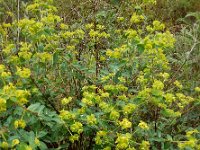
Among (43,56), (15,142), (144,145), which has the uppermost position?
(43,56)

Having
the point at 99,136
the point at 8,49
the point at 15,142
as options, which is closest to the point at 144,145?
the point at 99,136

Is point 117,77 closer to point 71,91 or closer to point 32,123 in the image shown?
point 71,91

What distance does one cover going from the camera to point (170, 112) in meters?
2.04

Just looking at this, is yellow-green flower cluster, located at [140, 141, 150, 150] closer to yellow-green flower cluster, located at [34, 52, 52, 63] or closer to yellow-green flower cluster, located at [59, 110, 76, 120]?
yellow-green flower cluster, located at [59, 110, 76, 120]

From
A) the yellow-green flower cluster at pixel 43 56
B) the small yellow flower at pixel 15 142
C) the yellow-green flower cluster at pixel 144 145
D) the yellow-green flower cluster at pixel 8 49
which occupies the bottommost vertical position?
the yellow-green flower cluster at pixel 144 145

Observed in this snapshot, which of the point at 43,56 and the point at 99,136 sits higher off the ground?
the point at 43,56

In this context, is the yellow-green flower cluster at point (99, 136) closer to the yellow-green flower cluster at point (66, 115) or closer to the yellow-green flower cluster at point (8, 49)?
the yellow-green flower cluster at point (66, 115)

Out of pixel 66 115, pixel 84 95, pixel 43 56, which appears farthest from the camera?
pixel 43 56

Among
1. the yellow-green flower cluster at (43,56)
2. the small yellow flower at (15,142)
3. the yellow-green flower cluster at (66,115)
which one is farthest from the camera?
the yellow-green flower cluster at (43,56)

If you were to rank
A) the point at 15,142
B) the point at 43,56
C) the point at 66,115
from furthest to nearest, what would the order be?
the point at 43,56
the point at 66,115
the point at 15,142

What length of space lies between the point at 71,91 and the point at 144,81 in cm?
49

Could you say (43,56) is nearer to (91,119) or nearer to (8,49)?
(8,49)

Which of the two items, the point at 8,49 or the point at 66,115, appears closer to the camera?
the point at 66,115

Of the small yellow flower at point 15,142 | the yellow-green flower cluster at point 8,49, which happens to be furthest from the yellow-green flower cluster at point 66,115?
the yellow-green flower cluster at point 8,49
